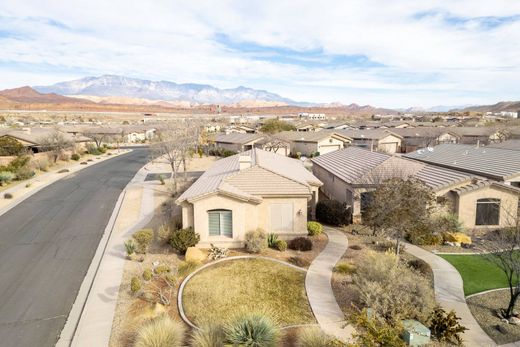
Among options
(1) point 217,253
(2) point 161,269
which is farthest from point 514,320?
(2) point 161,269

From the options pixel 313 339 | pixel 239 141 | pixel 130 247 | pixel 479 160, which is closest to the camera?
pixel 313 339

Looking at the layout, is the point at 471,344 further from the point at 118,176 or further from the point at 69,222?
the point at 118,176

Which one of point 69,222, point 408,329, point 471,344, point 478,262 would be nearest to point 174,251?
point 69,222

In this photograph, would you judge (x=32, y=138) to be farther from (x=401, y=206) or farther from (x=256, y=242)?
(x=401, y=206)

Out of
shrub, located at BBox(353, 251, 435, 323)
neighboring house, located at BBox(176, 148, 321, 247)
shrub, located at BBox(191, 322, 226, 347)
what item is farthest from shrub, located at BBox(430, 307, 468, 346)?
neighboring house, located at BBox(176, 148, 321, 247)

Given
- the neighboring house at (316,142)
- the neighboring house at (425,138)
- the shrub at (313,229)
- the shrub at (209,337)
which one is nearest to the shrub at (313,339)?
the shrub at (209,337)
